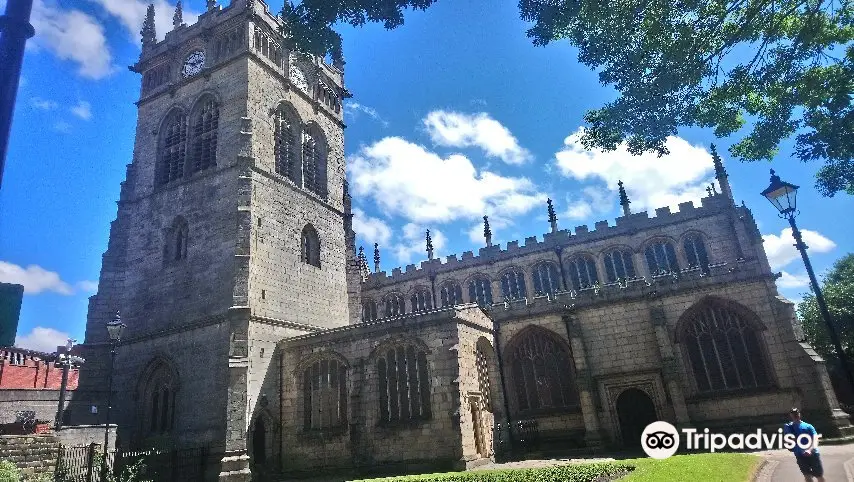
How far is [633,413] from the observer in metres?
22.5

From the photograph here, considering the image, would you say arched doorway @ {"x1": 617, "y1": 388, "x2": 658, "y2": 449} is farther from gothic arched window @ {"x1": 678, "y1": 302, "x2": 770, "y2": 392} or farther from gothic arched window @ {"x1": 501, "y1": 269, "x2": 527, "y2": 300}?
gothic arched window @ {"x1": 501, "y1": 269, "x2": 527, "y2": 300}

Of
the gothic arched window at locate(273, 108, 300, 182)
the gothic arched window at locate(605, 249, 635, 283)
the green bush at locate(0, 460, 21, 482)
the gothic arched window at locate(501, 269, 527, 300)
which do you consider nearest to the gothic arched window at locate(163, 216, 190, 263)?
the gothic arched window at locate(273, 108, 300, 182)

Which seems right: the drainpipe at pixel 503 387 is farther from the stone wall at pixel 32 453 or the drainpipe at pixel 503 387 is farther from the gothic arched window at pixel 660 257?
the stone wall at pixel 32 453

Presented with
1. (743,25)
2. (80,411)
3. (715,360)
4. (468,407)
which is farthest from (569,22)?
(80,411)

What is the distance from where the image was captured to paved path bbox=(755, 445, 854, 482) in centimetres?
1110

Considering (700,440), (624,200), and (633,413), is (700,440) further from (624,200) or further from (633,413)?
(624,200)

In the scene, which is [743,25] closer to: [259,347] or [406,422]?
[406,422]

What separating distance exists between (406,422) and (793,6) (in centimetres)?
1752

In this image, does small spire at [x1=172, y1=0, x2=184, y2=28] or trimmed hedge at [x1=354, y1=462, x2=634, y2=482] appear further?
small spire at [x1=172, y1=0, x2=184, y2=28]

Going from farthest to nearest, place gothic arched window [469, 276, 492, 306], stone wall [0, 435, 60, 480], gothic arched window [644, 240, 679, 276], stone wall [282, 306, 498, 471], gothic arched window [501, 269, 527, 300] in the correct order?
gothic arched window [469, 276, 492, 306]
gothic arched window [501, 269, 527, 300]
gothic arched window [644, 240, 679, 276]
stone wall [282, 306, 498, 471]
stone wall [0, 435, 60, 480]

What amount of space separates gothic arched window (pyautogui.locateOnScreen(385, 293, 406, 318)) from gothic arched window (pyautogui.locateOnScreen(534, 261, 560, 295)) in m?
10.3

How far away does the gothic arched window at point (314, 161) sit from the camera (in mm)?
30344

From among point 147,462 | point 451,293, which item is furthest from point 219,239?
point 451,293

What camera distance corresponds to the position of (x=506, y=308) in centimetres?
2575
